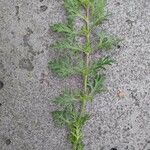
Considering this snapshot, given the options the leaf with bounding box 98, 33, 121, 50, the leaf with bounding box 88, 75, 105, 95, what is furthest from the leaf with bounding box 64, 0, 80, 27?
the leaf with bounding box 88, 75, 105, 95

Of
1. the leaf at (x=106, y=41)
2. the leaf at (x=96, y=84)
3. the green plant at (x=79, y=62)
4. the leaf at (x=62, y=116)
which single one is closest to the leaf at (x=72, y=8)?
the green plant at (x=79, y=62)

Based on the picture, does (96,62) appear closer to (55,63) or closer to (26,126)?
(55,63)

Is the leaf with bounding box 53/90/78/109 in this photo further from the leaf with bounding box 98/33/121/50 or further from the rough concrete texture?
the leaf with bounding box 98/33/121/50

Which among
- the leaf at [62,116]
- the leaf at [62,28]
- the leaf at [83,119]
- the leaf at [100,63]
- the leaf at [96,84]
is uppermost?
the leaf at [62,28]

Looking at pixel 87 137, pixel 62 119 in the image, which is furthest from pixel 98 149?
pixel 62 119

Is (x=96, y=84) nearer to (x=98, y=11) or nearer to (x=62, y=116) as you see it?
(x=62, y=116)

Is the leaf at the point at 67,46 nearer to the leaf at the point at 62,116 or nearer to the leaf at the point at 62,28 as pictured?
the leaf at the point at 62,28
